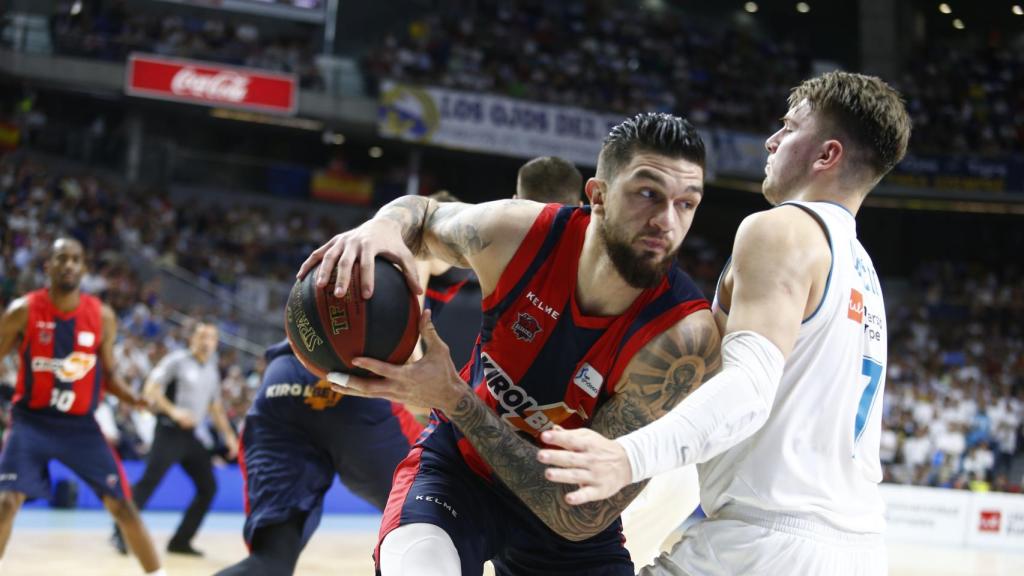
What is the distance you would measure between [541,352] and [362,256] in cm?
61

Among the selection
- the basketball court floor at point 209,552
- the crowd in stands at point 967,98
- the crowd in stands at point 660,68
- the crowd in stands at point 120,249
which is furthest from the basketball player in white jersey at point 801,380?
the crowd in stands at point 967,98

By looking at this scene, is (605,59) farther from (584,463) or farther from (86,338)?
(584,463)

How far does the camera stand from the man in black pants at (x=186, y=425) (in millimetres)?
8727

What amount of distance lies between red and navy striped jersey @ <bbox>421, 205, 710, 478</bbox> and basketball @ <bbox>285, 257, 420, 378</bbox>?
38 cm

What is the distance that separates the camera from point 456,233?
327 centimetres

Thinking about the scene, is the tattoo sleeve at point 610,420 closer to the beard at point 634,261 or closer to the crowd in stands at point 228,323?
the beard at point 634,261

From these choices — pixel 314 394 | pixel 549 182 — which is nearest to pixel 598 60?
pixel 549 182

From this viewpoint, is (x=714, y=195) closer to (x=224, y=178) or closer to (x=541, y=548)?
(x=224, y=178)

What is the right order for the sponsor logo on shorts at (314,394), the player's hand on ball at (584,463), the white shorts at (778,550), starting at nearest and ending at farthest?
the player's hand on ball at (584,463)
the white shorts at (778,550)
the sponsor logo on shorts at (314,394)

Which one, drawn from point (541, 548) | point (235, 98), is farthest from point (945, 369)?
point (541, 548)

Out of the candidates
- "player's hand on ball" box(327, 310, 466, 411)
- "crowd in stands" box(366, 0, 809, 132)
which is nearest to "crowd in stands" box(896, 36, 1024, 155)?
"crowd in stands" box(366, 0, 809, 132)

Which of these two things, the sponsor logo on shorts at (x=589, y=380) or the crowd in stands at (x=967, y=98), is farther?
the crowd in stands at (x=967, y=98)

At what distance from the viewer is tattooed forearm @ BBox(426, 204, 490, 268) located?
10.6 ft

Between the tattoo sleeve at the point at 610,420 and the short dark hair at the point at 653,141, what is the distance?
1.52ft
